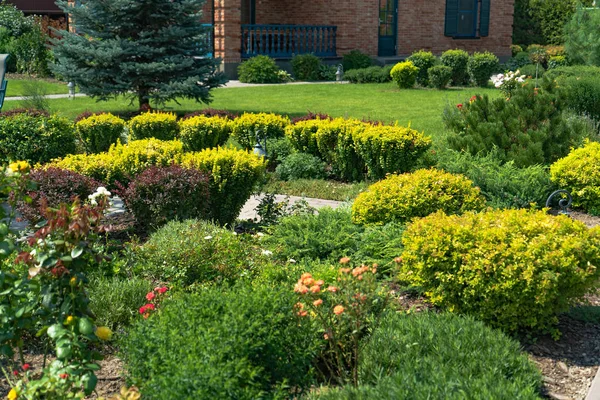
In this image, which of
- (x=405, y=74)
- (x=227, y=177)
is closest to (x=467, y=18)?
(x=405, y=74)

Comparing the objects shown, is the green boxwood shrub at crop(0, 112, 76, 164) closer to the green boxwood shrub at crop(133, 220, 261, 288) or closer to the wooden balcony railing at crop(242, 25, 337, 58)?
the green boxwood shrub at crop(133, 220, 261, 288)

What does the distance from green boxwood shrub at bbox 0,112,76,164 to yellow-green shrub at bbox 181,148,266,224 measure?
3.22m

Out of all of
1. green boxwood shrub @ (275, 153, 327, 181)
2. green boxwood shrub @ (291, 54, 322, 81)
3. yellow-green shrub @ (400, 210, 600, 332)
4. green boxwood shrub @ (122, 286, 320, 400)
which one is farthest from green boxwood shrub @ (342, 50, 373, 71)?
green boxwood shrub @ (122, 286, 320, 400)

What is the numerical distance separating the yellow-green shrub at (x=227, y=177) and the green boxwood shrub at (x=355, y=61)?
1781 cm

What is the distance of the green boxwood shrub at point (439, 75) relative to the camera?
70.8ft

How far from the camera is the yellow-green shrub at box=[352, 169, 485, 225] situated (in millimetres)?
6703

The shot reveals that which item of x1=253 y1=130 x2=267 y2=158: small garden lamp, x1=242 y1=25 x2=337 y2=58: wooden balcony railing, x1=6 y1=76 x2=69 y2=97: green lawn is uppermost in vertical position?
x1=242 y1=25 x2=337 y2=58: wooden balcony railing

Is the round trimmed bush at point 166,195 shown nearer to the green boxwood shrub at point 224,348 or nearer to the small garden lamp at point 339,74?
the green boxwood shrub at point 224,348

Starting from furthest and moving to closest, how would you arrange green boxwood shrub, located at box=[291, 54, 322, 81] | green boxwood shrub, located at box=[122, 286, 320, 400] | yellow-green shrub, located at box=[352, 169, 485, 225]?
green boxwood shrub, located at box=[291, 54, 322, 81], yellow-green shrub, located at box=[352, 169, 485, 225], green boxwood shrub, located at box=[122, 286, 320, 400]

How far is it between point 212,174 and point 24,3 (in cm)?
2559

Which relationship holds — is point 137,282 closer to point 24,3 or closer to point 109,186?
point 109,186

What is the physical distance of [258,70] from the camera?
887 inches

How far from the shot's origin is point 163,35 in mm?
14781

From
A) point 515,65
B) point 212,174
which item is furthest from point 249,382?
point 515,65
